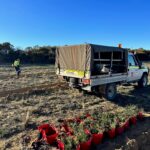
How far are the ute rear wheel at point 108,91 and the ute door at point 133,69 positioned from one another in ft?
5.11

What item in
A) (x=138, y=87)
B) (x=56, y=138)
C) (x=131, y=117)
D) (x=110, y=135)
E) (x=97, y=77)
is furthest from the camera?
(x=138, y=87)

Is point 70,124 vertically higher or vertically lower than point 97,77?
lower

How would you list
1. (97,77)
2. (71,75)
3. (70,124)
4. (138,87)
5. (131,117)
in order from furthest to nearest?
(138,87) → (71,75) → (97,77) → (131,117) → (70,124)

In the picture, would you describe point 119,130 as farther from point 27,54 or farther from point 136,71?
point 27,54

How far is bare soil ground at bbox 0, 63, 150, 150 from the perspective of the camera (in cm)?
586

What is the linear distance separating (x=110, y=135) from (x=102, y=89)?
4203 mm

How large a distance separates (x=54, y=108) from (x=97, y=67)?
2.83 metres

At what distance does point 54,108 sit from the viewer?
8609 mm

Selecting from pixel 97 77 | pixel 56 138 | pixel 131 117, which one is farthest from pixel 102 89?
pixel 56 138

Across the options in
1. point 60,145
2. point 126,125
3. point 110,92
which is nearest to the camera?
point 60,145

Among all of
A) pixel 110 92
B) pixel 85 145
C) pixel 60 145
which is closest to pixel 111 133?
pixel 85 145

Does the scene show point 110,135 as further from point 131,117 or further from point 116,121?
point 131,117

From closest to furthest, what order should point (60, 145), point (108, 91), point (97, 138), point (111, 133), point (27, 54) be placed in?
point (60, 145), point (97, 138), point (111, 133), point (108, 91), point (27, 54)

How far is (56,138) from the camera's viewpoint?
541cm
